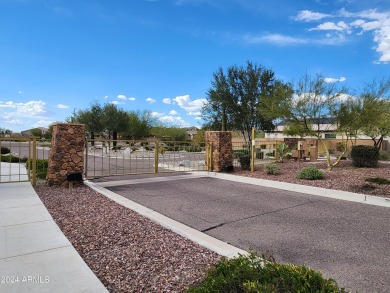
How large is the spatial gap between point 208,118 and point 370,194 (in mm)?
18746

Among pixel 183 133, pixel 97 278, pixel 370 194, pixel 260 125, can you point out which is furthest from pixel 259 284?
pixel 183 133

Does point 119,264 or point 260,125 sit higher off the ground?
point 260,125

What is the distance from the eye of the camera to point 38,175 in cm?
1062

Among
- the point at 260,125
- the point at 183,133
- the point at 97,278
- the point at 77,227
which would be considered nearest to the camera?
the point at 97,278

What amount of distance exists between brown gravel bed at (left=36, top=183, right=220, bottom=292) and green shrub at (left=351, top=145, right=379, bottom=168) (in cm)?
1254

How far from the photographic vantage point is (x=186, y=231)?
5055 mm

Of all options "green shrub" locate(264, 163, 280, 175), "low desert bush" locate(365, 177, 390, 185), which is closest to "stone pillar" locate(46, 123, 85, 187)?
"green shrub" locate(264, 163, 280, 175)

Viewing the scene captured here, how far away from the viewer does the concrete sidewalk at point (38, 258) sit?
2.94 meters

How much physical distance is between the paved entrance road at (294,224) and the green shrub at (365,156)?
23.4 ft

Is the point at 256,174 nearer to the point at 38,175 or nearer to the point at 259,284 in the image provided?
the point at 38,175

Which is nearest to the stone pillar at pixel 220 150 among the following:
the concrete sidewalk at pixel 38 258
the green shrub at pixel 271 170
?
the green shrub at pixel 271 170

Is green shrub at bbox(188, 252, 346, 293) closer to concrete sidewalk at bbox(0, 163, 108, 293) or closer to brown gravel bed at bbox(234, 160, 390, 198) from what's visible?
concrete sidewalk at bbox(0, 163, 108, 293)

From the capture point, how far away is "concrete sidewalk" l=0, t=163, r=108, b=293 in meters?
2.94

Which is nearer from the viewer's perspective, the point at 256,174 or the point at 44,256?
the point at 44,256
